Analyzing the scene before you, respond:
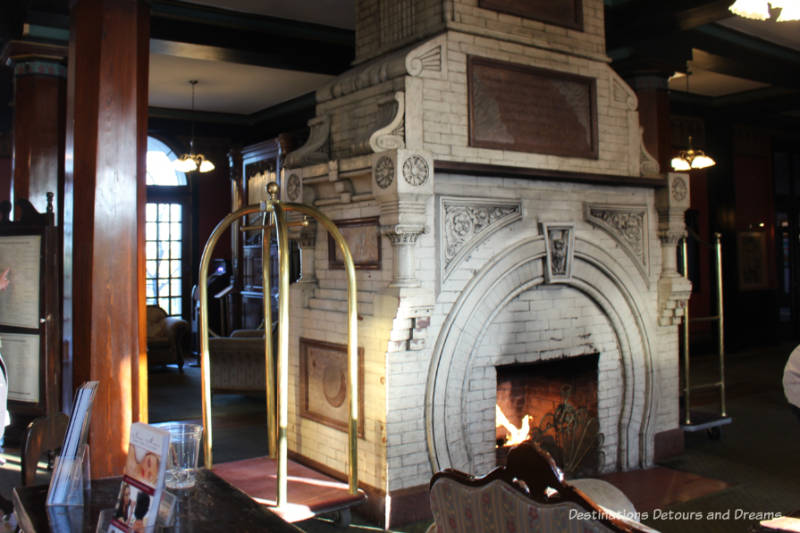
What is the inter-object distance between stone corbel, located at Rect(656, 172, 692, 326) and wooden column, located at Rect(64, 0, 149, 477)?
4.11 metres

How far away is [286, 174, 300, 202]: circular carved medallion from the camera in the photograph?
17.1ft

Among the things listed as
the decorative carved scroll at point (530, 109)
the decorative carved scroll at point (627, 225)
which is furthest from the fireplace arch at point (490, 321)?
the decorative carved scroll at point (530, 109)

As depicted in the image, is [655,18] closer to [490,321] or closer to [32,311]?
[490,321]

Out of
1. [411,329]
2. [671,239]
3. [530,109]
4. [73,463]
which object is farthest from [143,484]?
[671,239]

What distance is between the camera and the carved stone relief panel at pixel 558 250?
17.0ft

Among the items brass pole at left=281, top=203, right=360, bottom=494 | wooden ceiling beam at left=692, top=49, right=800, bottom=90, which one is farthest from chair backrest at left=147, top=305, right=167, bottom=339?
wooden ceiling beam at left=692, top=49, right=800, bottom=90

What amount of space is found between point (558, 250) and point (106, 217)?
3.12 meters

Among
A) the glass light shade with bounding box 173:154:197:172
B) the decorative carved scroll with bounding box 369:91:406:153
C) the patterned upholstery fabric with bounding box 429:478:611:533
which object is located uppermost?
the glass light shade with bounding box 173:154:197:172

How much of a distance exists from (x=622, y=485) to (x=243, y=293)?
314 inches

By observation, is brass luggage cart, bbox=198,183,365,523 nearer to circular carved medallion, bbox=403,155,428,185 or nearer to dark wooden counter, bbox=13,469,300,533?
circular carved medallion, bbox=403,155,428,185

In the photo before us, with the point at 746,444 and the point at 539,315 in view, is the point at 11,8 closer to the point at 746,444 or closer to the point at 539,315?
the point at 539,315

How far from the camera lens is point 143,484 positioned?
1.77 metres

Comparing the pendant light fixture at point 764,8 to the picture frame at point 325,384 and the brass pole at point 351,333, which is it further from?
the picture frame at point 325,384

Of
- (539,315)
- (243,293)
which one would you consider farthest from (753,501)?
(243,293)
